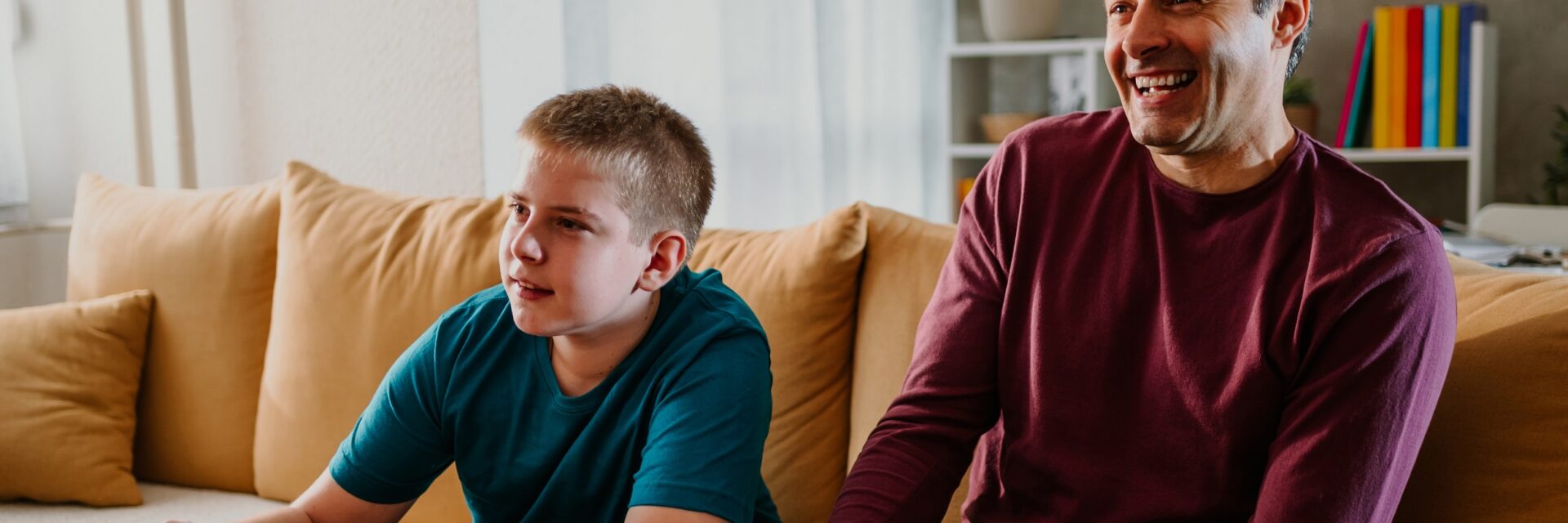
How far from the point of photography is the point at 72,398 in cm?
186

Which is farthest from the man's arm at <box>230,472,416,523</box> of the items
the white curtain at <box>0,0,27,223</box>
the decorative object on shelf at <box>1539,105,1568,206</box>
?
the decorative object on shelf at <box>1539,105,1568,206</box>

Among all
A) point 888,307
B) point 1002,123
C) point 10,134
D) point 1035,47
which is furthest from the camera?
point 1002,123

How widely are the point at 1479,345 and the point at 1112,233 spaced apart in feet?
1.11

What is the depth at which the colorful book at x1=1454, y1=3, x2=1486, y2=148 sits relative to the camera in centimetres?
297

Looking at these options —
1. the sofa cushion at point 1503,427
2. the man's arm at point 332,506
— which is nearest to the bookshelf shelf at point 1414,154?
the sofa cushion at point 1503,427

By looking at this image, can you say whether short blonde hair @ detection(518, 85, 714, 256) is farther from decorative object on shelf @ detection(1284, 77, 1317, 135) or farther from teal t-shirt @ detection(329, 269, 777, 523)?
decorative object on shelf @ detection(1284, 77, 1317, 135)

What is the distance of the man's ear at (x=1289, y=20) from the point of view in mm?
1129

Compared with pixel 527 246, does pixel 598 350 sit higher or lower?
lower

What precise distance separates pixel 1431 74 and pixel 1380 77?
0.37 ft

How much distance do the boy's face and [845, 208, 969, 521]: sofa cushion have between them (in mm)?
459

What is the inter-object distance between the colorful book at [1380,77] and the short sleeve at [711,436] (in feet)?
7.98

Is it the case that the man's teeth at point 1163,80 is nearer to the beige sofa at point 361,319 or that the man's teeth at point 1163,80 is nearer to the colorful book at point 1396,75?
the beige sofa at point 361,319

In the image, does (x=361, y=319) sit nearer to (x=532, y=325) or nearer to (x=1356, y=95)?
(x=532, y=325)

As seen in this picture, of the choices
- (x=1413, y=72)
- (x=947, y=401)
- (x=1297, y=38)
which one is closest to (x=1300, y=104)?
(x=1413, y=72)
